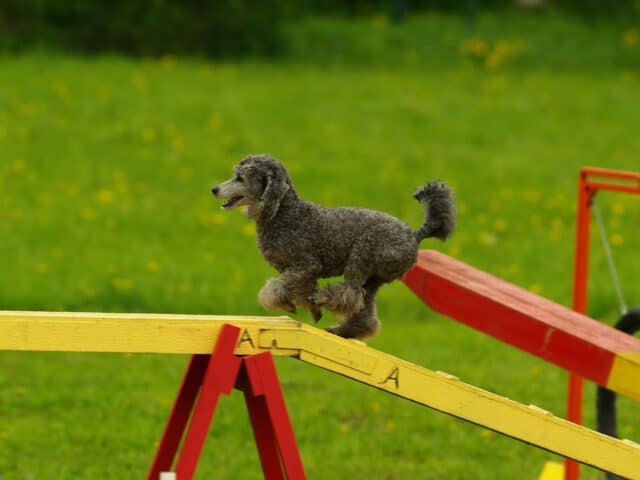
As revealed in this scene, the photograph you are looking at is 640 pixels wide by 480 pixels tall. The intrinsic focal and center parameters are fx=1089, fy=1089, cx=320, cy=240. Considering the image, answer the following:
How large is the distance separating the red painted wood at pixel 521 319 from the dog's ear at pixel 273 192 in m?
1.11

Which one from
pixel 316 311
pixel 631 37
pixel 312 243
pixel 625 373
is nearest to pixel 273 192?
pixel 312 243

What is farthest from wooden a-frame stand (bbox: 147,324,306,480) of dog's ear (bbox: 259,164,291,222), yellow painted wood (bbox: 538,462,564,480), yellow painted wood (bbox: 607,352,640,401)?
yellow painted wood (bbox: 538,462,564,480)

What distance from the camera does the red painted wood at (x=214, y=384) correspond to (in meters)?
3.51

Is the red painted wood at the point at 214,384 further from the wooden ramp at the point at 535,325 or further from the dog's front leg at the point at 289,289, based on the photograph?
the wooden ramp at the point at 535,325

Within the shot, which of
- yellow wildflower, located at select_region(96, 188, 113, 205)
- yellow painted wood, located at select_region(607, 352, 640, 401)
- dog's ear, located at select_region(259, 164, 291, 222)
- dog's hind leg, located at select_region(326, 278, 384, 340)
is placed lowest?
dog's hind leg, located at select_region(326, 278, 384, 340)

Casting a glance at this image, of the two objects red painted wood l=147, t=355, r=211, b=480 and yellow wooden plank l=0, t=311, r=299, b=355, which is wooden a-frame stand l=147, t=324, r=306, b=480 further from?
red painted wood l=147, t=355, r=211, b=480

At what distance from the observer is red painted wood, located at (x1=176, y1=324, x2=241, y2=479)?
11.5 feet

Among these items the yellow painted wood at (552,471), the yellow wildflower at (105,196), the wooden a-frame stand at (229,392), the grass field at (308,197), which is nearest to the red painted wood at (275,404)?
the wooden a-frame stand at (229,392)

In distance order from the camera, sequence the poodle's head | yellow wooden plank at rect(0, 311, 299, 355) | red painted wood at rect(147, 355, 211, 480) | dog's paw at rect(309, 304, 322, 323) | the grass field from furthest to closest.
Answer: the grass field → red painted wood at rect(147, 355, 211, 480) → dog's paw at rect(309, 304, 322, 323) → the poodle's head → yellow wooden plank at rect(0, 311, 299, 355)

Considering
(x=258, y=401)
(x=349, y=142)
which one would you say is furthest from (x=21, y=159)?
(x=258, y=401)

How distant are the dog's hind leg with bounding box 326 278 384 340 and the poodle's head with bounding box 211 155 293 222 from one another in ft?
1.63

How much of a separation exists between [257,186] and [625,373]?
1.61 metres

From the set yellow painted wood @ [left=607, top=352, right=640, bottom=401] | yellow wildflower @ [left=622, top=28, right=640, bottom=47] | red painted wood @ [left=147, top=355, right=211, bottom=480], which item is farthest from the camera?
yellow wildflower @ [left=622, top=28, right=640, bottom=47]

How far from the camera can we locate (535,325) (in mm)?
4141
